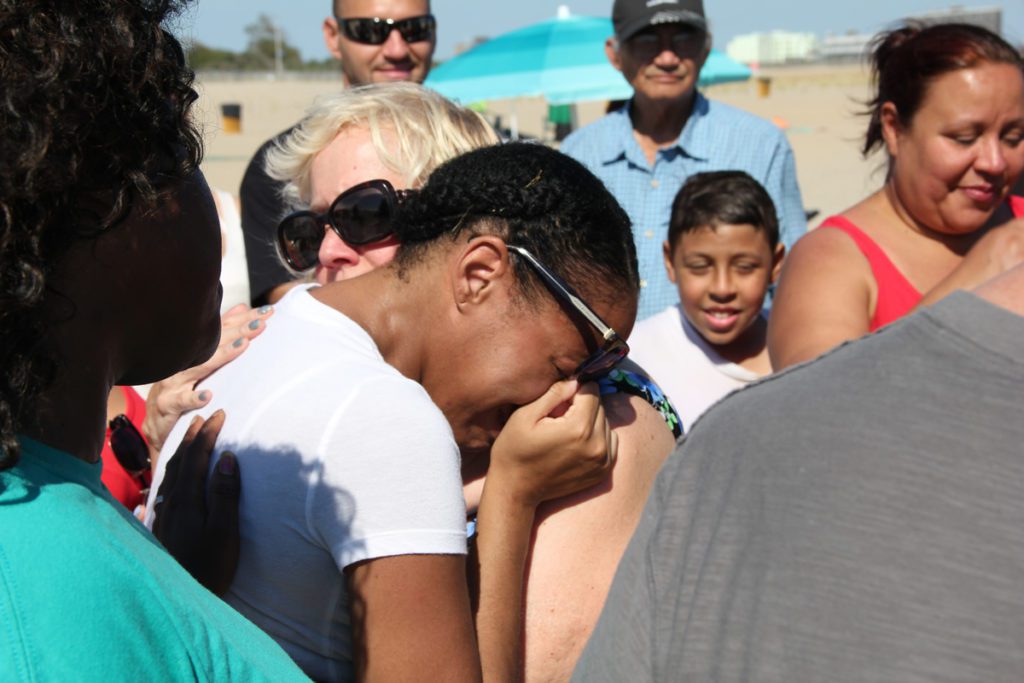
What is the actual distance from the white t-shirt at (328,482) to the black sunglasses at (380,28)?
3.06 metres

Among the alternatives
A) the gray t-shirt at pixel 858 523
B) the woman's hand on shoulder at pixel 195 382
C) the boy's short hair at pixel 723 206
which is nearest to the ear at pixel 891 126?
the boy's short hair at pixel 723 206

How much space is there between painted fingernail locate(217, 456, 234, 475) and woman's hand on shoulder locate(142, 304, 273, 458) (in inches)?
8.2

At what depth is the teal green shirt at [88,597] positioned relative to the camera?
1021 millimetres

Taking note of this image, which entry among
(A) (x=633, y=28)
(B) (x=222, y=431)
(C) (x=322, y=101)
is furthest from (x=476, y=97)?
(B) (x=222, y=431)

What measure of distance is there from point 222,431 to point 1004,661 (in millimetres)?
1261

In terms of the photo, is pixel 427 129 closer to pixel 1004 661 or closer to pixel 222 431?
pixel 222 431

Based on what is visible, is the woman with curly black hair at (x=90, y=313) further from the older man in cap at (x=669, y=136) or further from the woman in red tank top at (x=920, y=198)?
the older man in cap at (x=669, y=136)

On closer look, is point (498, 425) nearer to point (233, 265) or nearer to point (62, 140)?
point (62, 140)

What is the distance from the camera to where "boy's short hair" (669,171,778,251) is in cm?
400

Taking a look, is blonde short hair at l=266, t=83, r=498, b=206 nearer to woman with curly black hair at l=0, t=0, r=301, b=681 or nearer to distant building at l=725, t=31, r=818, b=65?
woman with curly black hair at l=0, t=0, r=301, b=681

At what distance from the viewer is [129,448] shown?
8.20ft

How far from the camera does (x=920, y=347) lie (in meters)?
1.00

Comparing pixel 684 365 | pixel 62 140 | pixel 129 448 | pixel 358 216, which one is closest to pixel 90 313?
pixel 62 140

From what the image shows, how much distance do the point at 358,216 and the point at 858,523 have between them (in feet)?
5.12
